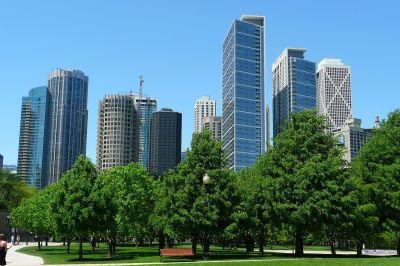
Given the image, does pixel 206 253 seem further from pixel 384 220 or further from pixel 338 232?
pixel 384 220

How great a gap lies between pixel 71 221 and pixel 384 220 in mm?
26484

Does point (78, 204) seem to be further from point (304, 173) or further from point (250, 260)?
point (304, 173)

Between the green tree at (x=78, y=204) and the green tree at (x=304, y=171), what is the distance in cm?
1544

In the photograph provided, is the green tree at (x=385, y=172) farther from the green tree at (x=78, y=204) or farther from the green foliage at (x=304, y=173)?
the green tree at (x=78, y=204)

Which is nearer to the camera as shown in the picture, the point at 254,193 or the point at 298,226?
the point at 298,226

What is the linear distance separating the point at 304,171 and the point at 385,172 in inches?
284

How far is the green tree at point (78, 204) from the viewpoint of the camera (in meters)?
41.1

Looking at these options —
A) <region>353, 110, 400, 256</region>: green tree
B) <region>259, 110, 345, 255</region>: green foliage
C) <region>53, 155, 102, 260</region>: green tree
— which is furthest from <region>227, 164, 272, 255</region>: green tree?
<region>53, 155, 102, 260</region>: green tree

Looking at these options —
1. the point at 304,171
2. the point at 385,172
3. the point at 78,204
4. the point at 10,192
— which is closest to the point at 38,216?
the point at 78,204

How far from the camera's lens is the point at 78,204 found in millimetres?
40938

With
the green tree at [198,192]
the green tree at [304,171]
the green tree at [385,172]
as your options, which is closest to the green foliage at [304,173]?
the green tree at [304,171]

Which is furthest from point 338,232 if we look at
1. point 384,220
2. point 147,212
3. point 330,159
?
point 147,212

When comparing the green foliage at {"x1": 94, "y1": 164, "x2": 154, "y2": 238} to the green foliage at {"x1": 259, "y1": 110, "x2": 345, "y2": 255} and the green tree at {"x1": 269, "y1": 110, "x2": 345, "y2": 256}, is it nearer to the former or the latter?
the green foliage at {"x1": 259, "y1": 110, "x2": 345, "y2": 255}

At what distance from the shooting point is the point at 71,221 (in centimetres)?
4084
